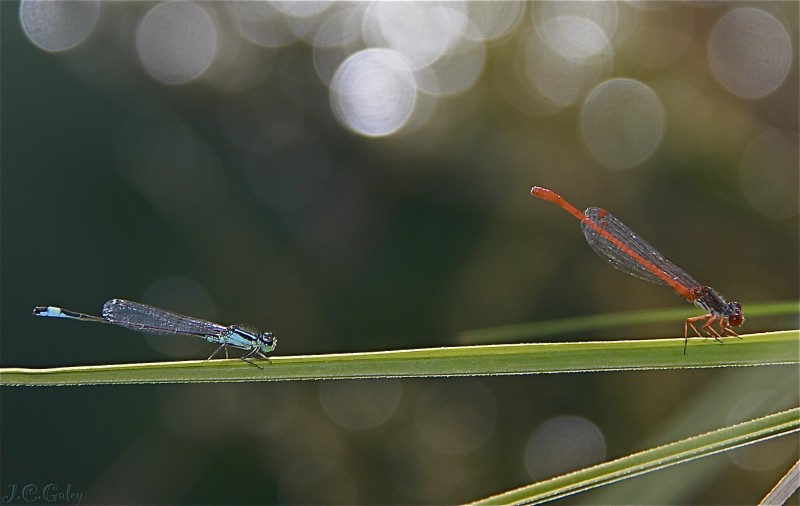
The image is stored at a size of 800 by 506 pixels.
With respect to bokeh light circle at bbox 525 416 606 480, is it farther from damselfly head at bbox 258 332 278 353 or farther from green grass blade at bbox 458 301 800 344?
damselfly head at bbox 258 332 278 353

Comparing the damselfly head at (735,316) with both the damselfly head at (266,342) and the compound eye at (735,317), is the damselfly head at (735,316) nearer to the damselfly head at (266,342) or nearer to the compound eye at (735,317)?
the compound eye at (735,317)

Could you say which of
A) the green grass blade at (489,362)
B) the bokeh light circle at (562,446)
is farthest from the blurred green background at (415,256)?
the green grass blade at (489,362)

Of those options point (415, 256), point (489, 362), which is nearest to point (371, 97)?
point (415, 256)

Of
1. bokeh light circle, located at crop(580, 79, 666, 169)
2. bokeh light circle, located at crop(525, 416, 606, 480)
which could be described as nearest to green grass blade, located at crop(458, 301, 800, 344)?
bokeh light circle, located at crop(525, 416, 606, 480)

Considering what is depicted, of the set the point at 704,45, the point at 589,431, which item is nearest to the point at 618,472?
the point at 589,431

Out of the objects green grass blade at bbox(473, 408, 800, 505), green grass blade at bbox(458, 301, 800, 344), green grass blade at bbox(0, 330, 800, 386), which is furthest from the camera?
green grass blade at bbox(458, 301, 800, 344)

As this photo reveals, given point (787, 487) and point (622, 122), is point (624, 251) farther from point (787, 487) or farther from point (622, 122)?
point (622, 122)
